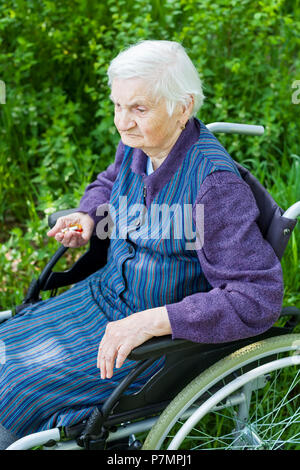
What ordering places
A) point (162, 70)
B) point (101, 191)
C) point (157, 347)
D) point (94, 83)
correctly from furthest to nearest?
point (94, 83) < point (101, 191) < point (162, 70) < point (157, 347)

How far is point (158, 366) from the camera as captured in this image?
5.88 ft

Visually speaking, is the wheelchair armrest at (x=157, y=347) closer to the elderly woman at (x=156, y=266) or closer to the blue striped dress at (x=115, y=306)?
the elderly woman at (x=156, y=266)

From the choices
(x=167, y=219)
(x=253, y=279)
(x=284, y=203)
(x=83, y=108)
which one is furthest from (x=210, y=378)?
(x=83, y=108)

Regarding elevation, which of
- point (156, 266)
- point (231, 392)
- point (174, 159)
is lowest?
point (231, 392)

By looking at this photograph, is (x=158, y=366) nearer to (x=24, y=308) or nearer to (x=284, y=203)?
(x=24, y=308)

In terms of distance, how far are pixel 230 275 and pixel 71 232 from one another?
712 millimetres

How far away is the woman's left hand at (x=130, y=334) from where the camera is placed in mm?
1566

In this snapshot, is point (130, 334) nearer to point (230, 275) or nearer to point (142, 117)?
→ point (230, 275)

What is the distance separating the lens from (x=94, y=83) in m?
3.82

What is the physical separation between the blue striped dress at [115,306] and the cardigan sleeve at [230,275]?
7cm

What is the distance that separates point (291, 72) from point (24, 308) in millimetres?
2689

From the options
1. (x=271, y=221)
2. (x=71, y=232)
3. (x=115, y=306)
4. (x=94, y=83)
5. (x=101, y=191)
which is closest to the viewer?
(x=271, y=221)

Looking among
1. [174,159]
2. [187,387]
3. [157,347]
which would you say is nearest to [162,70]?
[174,159]

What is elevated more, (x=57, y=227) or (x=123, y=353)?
(x=57, y=227)
